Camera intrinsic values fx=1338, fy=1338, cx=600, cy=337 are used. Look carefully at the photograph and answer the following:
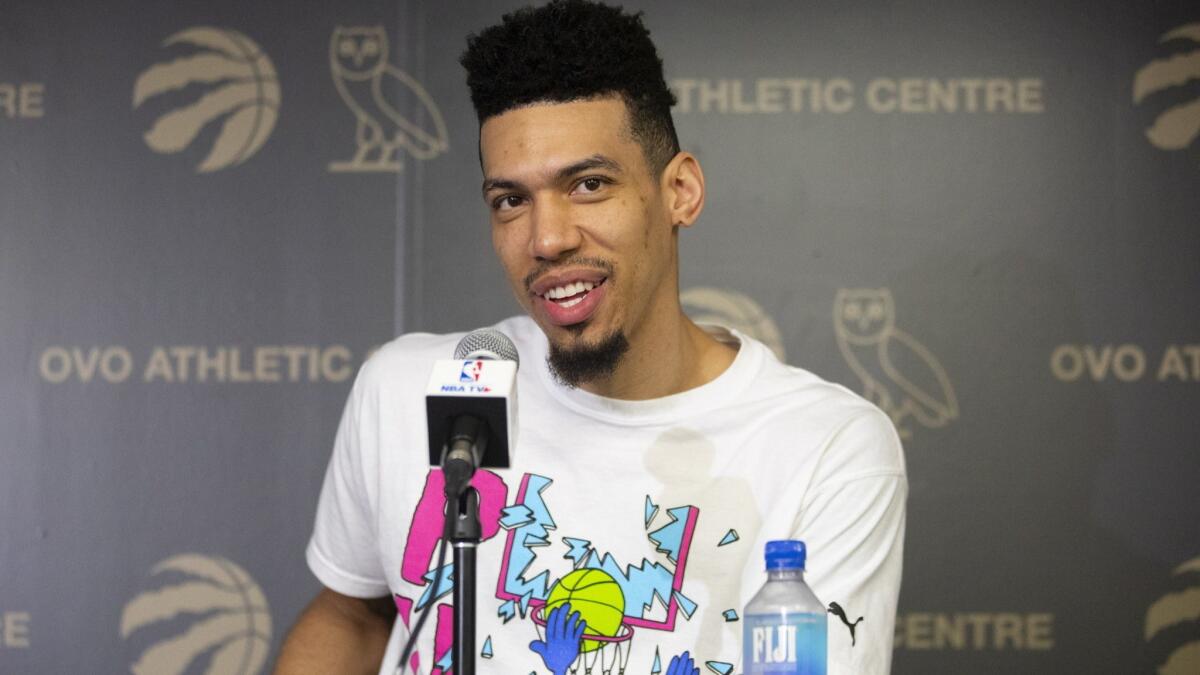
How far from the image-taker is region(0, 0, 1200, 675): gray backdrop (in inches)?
105

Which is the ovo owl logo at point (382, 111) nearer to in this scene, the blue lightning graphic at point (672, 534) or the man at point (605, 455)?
the man at point (605, 455)

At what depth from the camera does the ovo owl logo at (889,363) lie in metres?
2.69

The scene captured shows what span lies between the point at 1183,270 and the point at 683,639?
1547 millimetres

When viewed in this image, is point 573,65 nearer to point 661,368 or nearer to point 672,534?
point 661,368

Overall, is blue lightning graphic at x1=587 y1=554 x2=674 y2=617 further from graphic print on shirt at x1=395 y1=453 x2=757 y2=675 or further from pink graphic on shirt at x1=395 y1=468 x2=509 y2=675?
pink graphic on shirt at x1=395 y1=468 x2=509 y2=675

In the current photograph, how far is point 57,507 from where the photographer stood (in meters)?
2.77

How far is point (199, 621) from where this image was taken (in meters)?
2.74

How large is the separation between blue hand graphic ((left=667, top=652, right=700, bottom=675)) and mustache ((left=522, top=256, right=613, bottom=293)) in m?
0.50

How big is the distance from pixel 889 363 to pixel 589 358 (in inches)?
44.4

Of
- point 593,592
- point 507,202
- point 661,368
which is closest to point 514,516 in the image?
point 593,592

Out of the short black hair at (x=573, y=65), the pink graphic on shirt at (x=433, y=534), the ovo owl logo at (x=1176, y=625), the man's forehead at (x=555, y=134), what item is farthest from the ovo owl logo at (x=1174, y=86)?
the pink graphic on shirt at (x=433, y=534)

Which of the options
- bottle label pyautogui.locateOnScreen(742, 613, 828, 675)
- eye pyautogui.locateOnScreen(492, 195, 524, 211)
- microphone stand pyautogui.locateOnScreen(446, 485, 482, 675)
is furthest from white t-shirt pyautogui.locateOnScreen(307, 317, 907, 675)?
microphone stand pyautogui.locateOnScreen(446, 485, 482, 675)

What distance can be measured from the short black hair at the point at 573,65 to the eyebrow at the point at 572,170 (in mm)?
84

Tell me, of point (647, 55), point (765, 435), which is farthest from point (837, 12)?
point (765, 435)
